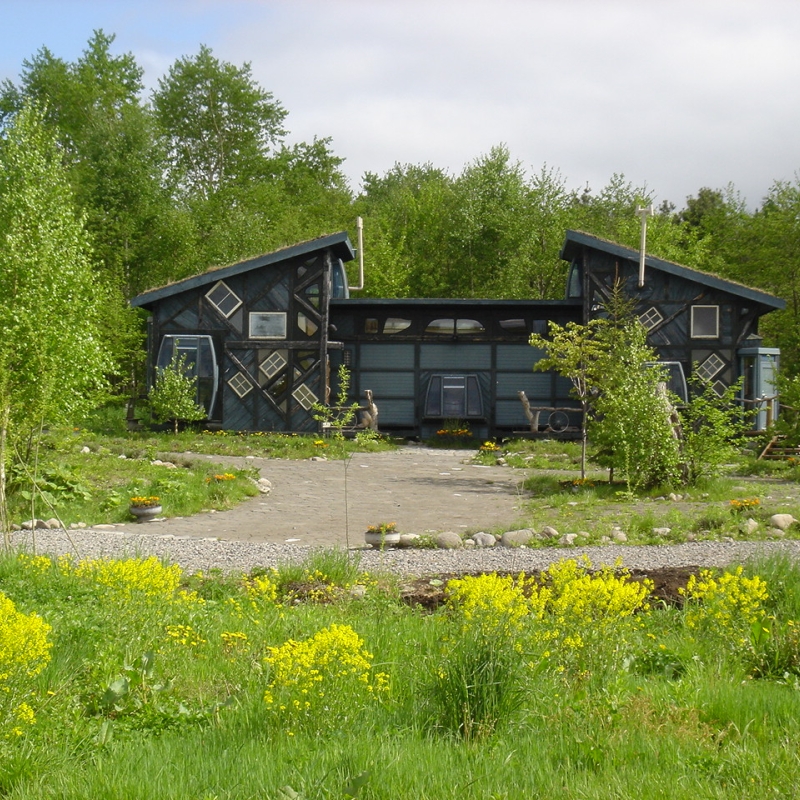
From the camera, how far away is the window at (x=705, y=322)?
26219 millimetres

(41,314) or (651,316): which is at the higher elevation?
(651,316)

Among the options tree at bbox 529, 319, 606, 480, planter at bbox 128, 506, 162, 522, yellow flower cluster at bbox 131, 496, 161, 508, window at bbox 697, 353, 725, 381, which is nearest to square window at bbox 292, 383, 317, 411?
tree at bbox 529, 319, 606, 480

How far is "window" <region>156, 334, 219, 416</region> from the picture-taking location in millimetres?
26656

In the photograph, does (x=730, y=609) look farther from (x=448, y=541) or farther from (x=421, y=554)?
(x=448, y=541)

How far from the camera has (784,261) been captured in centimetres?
3606

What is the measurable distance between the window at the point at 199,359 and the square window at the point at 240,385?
0.44 m

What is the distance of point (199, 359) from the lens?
26.7 m

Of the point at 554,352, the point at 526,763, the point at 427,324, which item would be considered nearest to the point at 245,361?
the point at 427,324

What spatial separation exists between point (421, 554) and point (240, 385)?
17.6 m

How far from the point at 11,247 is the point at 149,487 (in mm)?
4063

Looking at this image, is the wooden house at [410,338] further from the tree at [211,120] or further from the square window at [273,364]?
the tree at [211,120]

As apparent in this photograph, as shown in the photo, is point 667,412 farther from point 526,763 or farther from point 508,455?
Result: point 526,763

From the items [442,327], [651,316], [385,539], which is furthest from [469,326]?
[385,539]

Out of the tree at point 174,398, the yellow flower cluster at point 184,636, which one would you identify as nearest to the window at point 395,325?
the tree at point 174,398
